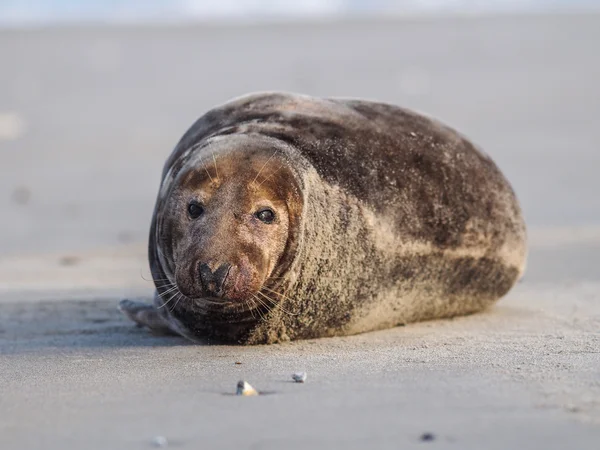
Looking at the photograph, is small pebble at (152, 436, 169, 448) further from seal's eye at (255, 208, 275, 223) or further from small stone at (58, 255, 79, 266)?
small stone at (58, 255, 79, 266)

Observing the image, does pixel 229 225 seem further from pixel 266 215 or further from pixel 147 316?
pixel 147 316

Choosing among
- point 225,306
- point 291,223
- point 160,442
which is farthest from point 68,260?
point 160,442

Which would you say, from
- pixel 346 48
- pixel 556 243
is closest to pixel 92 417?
pixel 556 243

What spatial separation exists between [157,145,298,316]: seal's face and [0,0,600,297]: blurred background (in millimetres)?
2426

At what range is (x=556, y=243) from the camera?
27.4 ft

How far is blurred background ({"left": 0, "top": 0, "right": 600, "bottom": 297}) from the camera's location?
30.3 feet

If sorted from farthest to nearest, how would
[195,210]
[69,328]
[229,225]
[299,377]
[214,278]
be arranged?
[69,328]
[195,210]
[229,225]
[214,278]
[299,377]

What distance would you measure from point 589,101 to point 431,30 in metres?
5.82

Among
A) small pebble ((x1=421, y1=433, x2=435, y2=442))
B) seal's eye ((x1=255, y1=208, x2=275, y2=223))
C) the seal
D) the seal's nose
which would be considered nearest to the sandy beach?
small pebble ((x1=421, y1=433, x2=435, y2=442))

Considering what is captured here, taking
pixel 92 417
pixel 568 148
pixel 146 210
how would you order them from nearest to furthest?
1. pixel 92 417
2. pixel 146 210
3. pixel 568 148

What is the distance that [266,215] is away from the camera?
448cm

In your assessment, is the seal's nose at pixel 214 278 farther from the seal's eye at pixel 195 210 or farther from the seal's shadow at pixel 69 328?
the seal's shadow at pixel 69 328

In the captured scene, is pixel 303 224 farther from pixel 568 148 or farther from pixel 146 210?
pixel 568 148

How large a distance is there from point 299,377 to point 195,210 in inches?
43.4
